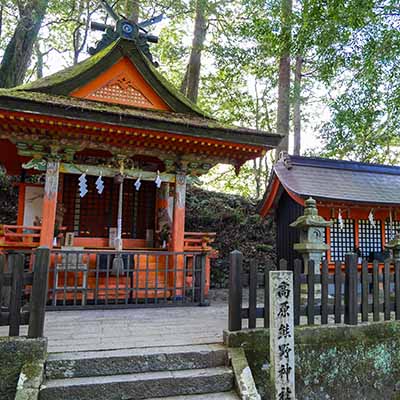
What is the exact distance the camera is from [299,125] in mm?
19406

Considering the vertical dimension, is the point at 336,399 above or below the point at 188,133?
below

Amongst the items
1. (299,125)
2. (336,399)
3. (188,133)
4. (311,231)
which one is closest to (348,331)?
(336,399)

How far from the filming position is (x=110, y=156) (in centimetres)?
859

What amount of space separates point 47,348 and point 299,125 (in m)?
18.3

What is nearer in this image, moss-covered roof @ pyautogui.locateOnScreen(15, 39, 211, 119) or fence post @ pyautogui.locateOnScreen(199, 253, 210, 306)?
fence post @ pyautogui.locateOnScreen(199, 253, 210, 306)

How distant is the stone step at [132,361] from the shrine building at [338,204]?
560 cm

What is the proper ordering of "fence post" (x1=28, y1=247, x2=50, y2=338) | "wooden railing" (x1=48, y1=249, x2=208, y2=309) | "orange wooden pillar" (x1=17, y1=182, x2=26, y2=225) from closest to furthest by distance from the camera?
1. "fence post" (x1=28, y1=247, x2=50, y2=338)
2. "wooden railing" (x1=48, y1=249, x2=208, y2=309)
3. "orange wooden pillar" (x1=17, y1=182, x2=26, y2=225)

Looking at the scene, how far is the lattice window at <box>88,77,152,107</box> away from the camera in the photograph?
26.4 ft

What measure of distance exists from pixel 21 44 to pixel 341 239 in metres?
13.6

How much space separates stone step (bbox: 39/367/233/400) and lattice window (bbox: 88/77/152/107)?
20.7 ft

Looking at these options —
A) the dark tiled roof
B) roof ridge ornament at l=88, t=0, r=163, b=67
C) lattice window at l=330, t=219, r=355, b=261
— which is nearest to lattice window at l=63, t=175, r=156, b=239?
roof ridge ornament at l=88, t=0, r=163, b=67

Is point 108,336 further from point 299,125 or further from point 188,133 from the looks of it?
point 299,125

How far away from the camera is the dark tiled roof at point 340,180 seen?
9.06 metres

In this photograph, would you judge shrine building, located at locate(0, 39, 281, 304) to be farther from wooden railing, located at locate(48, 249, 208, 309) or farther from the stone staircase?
the stone staircase
